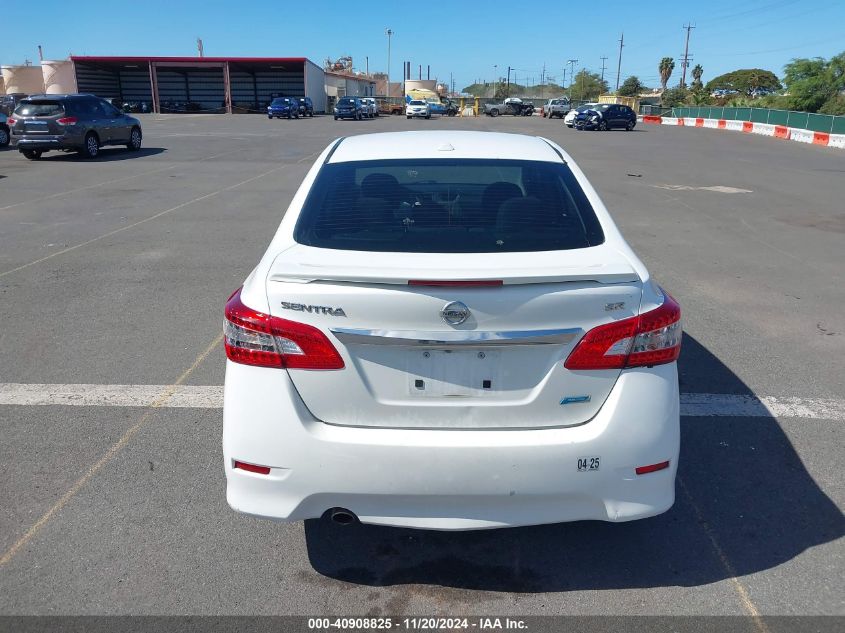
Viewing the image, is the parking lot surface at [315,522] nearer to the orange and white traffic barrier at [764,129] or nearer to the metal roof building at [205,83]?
the orange and white traffic barrier at [764,129]

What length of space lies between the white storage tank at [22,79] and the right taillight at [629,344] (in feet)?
313

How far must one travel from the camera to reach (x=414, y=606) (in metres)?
2.91

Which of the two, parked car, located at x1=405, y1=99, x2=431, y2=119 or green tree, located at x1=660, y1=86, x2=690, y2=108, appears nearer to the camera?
parked car, located at x1=405, y1=99, x2=431, y2=119

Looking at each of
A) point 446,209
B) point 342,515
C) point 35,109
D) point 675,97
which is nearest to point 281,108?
point 35,109

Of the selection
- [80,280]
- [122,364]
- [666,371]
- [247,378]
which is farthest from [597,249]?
[80,280]

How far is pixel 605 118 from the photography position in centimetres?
4291

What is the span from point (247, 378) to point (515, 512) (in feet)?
3.86

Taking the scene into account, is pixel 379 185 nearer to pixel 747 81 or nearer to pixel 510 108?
pixel 510 108

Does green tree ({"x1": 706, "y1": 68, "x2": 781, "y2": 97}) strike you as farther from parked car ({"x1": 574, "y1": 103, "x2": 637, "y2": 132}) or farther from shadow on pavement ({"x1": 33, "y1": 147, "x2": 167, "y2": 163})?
shadow on pavement ({"x1": 33, "y1": 147, "x2": 167, "y2": 163})

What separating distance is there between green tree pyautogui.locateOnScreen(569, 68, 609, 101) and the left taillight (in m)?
140

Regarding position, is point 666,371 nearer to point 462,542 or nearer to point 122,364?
point 462,542

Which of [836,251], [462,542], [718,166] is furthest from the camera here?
[718,166]

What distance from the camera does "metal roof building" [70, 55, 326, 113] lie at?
2817 inches

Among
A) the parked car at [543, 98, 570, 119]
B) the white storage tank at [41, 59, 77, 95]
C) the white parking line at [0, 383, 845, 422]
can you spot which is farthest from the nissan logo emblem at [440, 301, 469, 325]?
the white storage tank at [41, 59, 77, 95]
